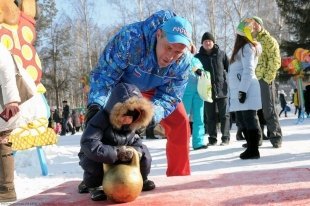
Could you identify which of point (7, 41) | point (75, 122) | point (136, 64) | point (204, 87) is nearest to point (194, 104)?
point (204, 87)

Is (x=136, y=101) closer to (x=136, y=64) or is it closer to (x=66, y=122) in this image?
(x=136, y=64)

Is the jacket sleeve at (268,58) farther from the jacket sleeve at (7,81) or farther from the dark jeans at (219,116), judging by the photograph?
the jacket sleeve at (7,81)

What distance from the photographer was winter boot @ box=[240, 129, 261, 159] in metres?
5.23

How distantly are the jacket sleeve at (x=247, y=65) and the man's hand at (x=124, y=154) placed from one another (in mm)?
3122

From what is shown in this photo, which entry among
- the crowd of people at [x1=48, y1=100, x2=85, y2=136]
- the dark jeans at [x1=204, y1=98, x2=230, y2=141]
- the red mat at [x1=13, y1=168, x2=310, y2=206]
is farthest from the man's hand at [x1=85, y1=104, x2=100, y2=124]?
the crowd of people at [x1=48, y1=100, x2=85, y2=136]

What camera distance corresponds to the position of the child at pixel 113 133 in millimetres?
2398

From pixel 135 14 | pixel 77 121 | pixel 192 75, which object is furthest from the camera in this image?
pixel 135 14

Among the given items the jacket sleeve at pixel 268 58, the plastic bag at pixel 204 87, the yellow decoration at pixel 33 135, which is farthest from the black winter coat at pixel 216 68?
the yellow decoration at pixel 33 135

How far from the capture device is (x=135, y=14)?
31406 mm

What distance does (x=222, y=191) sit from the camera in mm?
2547

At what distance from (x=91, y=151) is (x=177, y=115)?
4.13 ft

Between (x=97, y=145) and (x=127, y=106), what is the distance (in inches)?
10.7

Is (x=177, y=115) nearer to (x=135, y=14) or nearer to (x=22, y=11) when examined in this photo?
(x=22, y=11)

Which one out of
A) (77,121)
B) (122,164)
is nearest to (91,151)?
(122,164)
